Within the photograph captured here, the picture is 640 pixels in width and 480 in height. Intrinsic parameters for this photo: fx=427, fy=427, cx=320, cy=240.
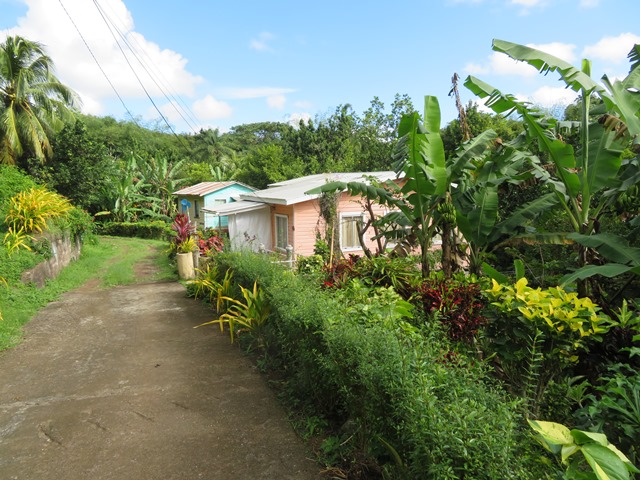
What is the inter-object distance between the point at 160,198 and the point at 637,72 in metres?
28.0

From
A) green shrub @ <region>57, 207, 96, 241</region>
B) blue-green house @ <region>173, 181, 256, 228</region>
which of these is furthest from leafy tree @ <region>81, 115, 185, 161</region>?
green shrub @ <region>57, 207, 96, 241</region>

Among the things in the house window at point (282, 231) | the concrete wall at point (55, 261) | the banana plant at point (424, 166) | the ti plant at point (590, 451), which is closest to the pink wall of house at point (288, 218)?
the house window at point (282, 231)

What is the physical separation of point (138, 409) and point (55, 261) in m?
8.99

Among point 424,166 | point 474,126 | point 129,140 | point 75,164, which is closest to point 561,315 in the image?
point 424,166

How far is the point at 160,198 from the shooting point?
28.8m

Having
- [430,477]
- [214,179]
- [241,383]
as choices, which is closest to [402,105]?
[214,179]

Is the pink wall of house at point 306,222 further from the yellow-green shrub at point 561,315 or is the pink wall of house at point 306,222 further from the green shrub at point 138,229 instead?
the green shrub at point 138,229

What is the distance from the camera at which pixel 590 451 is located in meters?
1.61

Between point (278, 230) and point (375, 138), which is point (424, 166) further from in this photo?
point (375, 138)

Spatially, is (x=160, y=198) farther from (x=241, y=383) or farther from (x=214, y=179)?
(x=241, y=383)

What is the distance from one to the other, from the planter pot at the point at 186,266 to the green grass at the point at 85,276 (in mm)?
504

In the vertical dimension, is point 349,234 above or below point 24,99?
below

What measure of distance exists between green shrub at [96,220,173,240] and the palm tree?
5631mm

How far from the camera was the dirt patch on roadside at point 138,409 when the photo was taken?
3.86 m
